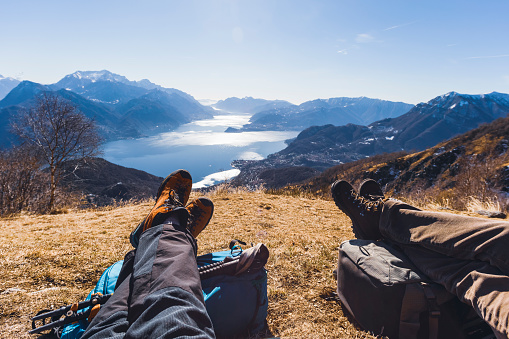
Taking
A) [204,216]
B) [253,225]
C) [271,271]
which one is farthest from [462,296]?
[253,225]

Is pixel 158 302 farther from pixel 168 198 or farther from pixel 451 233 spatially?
pixel 451 233

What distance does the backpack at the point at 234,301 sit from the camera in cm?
166

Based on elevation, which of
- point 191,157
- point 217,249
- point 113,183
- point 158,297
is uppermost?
point 158,297

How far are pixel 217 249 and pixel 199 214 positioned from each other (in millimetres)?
683

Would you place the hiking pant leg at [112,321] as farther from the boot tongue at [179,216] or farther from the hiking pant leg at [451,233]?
the hiking pant leg at [451,233]

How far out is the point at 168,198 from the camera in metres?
2.84

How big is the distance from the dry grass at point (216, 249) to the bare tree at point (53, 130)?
7.84 meters

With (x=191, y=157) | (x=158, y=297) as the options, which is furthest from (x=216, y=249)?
(x=191, y=157)

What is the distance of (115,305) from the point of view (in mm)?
1332

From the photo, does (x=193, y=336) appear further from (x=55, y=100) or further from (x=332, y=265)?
(x=55, y=100)

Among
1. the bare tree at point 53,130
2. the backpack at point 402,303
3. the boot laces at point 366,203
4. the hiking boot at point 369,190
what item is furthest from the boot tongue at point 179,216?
the bare tree at point 53,130

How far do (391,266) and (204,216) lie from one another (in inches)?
81.8

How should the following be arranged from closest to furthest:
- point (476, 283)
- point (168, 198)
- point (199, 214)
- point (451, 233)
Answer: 1. point (476, 283)
2. point (451, 233)
3. point (168, 198)
4. point (199, 214)

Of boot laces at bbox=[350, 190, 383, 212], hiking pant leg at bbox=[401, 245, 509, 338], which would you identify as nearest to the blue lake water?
boot laces at bbox=[350, 190, 383, 212]
